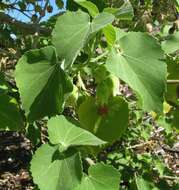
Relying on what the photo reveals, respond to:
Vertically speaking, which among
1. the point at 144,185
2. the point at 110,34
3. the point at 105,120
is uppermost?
the point at 110,34

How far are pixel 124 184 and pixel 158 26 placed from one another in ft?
2.55

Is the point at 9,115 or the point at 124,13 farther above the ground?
the point at 124,13

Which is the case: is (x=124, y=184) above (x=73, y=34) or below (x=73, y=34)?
below

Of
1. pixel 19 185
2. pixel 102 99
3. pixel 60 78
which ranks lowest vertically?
pixel 19 185

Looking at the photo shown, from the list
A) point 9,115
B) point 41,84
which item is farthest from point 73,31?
point 9,115

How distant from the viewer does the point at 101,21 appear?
1.08m

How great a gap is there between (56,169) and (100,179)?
154 millimetres

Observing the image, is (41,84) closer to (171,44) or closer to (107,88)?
(107,88)

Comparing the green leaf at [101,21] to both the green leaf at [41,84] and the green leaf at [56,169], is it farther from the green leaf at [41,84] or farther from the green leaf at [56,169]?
the green leaf at [56,169]

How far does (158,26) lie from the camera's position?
2203mm

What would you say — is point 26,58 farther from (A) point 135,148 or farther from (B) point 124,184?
(A) point 135,148

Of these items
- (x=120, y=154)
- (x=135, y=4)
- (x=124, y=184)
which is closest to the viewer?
(x=135, y=4)

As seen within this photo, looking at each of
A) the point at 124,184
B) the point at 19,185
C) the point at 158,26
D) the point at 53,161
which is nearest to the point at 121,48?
the point at 53,161

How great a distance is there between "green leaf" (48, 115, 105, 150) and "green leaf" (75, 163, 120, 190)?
0.11m
